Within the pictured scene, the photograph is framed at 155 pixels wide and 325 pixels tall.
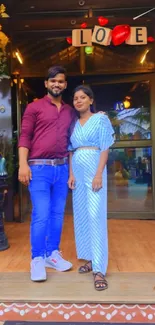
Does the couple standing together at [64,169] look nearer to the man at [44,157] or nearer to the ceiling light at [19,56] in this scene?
the man at [44,157]

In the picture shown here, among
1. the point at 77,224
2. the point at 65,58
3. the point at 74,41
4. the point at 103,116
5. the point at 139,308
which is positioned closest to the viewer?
the point at 139,308

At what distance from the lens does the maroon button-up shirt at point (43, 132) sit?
2.30 metres

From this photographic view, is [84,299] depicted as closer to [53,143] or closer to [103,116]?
[53,143]

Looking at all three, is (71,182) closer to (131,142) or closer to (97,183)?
(97,183)

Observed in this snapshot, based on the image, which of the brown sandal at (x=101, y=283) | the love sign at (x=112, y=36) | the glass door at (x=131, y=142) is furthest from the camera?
the glass door at (x=131, y=142)

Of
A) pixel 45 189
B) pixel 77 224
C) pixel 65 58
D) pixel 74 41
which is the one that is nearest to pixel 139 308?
pixel 77 224

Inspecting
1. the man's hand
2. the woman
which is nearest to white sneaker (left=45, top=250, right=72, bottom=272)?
the woman

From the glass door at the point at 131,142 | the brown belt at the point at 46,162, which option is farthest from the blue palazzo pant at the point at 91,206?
the glass door at the point at 131,142

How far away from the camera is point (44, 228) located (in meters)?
2.28

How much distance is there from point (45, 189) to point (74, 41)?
66.9 inches

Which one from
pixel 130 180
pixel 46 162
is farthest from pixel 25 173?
pixel 130 180

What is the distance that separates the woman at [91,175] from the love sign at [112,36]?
113cm

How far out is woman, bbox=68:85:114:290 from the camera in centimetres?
222

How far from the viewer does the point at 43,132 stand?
7.61ft
